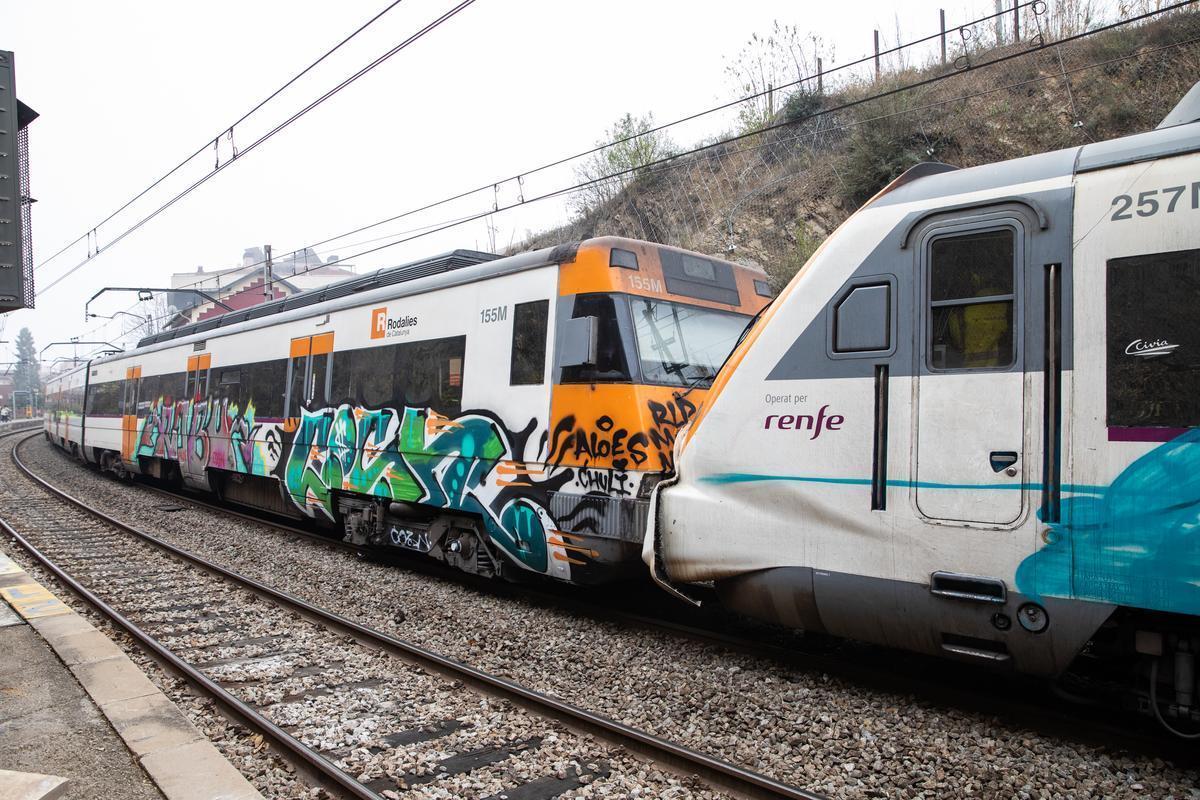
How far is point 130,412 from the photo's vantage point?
61.7ft

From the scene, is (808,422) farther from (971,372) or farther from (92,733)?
(92,733)

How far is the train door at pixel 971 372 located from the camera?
4.06m

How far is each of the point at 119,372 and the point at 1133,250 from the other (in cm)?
2127

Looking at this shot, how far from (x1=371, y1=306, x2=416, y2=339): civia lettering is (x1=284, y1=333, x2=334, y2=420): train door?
3.67 feet

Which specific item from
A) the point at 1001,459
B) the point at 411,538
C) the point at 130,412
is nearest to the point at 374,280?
the point at 411,538

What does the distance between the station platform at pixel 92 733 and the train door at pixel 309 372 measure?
453cm

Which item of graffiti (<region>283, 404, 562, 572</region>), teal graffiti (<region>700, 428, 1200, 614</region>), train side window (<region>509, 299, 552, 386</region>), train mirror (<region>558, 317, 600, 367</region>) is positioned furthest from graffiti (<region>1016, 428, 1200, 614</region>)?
train side window (<region>509, 299, 552, 386</region>)

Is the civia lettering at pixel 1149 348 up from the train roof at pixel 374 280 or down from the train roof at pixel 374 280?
down

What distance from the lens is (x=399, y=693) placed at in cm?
551

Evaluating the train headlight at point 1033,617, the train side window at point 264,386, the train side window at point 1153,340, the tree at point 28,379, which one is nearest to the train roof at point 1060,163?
the train side window at point 1153,340

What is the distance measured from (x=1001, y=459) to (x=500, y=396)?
15.4 ft

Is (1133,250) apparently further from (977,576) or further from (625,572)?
(625,572)

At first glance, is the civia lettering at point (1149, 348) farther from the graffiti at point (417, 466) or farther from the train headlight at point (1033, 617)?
the graffiti at point (417, 466)

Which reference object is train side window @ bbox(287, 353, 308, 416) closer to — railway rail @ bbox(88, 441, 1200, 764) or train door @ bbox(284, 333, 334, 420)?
train door @ bbox(284, 333, 334, 420)
